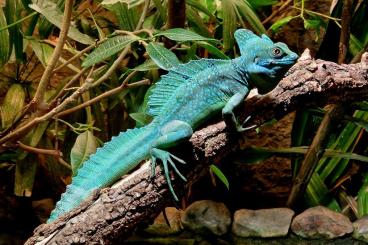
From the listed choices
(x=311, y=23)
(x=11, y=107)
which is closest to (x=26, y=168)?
(x=11, y=107)

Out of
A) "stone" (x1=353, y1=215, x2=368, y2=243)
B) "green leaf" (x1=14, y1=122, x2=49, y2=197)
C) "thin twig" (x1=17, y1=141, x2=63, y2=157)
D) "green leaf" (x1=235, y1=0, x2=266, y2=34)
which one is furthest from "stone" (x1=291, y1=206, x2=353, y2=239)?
"green leaf" (x1=14, y1=122, x2=49, y2=197)

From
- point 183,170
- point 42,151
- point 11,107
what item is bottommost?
point 42,151

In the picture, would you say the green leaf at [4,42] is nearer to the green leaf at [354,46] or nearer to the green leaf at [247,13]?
the green leaf at [247,13]

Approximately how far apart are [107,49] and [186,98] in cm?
→ 38

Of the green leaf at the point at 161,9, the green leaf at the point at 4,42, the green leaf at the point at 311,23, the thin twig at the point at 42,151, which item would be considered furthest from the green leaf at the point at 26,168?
the green leaf at the point at 311,23

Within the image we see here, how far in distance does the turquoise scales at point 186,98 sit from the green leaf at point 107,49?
257 millimetres

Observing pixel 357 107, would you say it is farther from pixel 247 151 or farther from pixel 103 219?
pixel 103 219

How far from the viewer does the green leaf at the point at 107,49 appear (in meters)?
1.97

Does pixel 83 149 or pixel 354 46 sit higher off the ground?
pixel 354 46

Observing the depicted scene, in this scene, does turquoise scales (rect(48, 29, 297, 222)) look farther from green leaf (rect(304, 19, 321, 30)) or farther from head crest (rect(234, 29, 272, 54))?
green leaf (rect(304, 19, 321, 30))

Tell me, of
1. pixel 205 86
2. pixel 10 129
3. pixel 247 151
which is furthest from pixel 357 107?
pixel 10 129

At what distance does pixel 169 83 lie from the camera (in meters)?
1.87

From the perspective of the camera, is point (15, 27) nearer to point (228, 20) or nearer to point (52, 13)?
point (52, 13)

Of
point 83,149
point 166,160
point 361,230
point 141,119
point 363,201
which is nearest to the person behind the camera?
point 166,160
